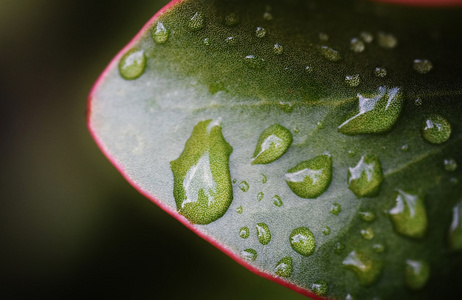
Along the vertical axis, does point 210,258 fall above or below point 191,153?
below

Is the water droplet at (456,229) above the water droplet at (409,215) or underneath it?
underneath

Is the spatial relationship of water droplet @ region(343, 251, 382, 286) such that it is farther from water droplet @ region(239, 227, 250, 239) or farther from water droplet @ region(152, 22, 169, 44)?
water droplet @ region(152, 22, 169, 44)

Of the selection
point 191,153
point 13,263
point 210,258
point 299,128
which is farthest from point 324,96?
point 13,263

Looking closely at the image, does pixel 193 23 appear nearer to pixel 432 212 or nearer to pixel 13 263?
pixel 432 212

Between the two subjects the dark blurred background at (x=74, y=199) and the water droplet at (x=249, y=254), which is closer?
the water droplet at (x=249, y=254)

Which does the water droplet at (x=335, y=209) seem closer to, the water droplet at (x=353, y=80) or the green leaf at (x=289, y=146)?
the green leaf at (x=289, y=146)

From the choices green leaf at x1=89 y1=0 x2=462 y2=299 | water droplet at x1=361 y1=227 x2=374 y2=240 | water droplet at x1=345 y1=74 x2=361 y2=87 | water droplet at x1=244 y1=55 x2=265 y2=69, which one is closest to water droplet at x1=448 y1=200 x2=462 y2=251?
green leaf at x1=89 y1=0 x2=462 y2=299

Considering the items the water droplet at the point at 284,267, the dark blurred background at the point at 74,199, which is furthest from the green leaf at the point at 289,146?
the dark blurred background at the point at 74,199

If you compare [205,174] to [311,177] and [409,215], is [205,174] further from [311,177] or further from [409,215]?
[409,215]
